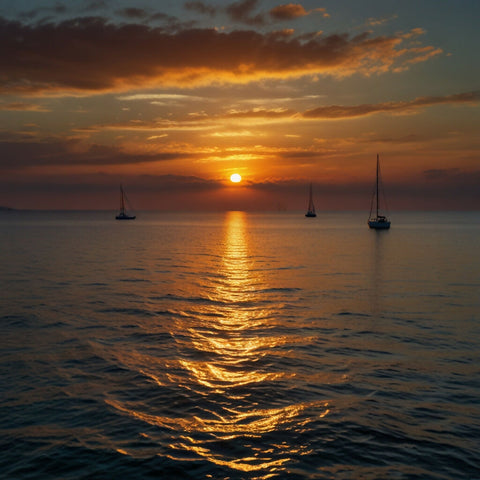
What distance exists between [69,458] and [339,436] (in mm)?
8371

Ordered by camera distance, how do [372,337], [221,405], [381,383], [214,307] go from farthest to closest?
1. [214,307]
2. [372,337]
3. [381,383]
4. [221,405]

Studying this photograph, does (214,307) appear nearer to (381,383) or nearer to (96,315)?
(96,315)

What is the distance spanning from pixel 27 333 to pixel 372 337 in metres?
20.9

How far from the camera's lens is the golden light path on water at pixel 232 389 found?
1318 centimetres

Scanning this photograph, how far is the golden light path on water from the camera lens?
13.2 metres

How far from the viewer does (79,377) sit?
62.8ft

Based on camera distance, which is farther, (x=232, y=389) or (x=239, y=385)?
(x=239, y=385)

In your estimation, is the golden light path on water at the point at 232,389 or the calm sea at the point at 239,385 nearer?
the calm sea at the point at 239,385

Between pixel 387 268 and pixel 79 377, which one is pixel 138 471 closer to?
pixel 79 377

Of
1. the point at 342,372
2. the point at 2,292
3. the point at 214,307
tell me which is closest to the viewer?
the point at 342,372

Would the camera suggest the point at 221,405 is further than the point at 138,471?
Yes

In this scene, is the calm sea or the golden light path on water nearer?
the calm sea

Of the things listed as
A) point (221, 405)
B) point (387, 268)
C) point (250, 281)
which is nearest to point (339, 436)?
point (221, 405)

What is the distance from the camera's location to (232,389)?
17.9m
